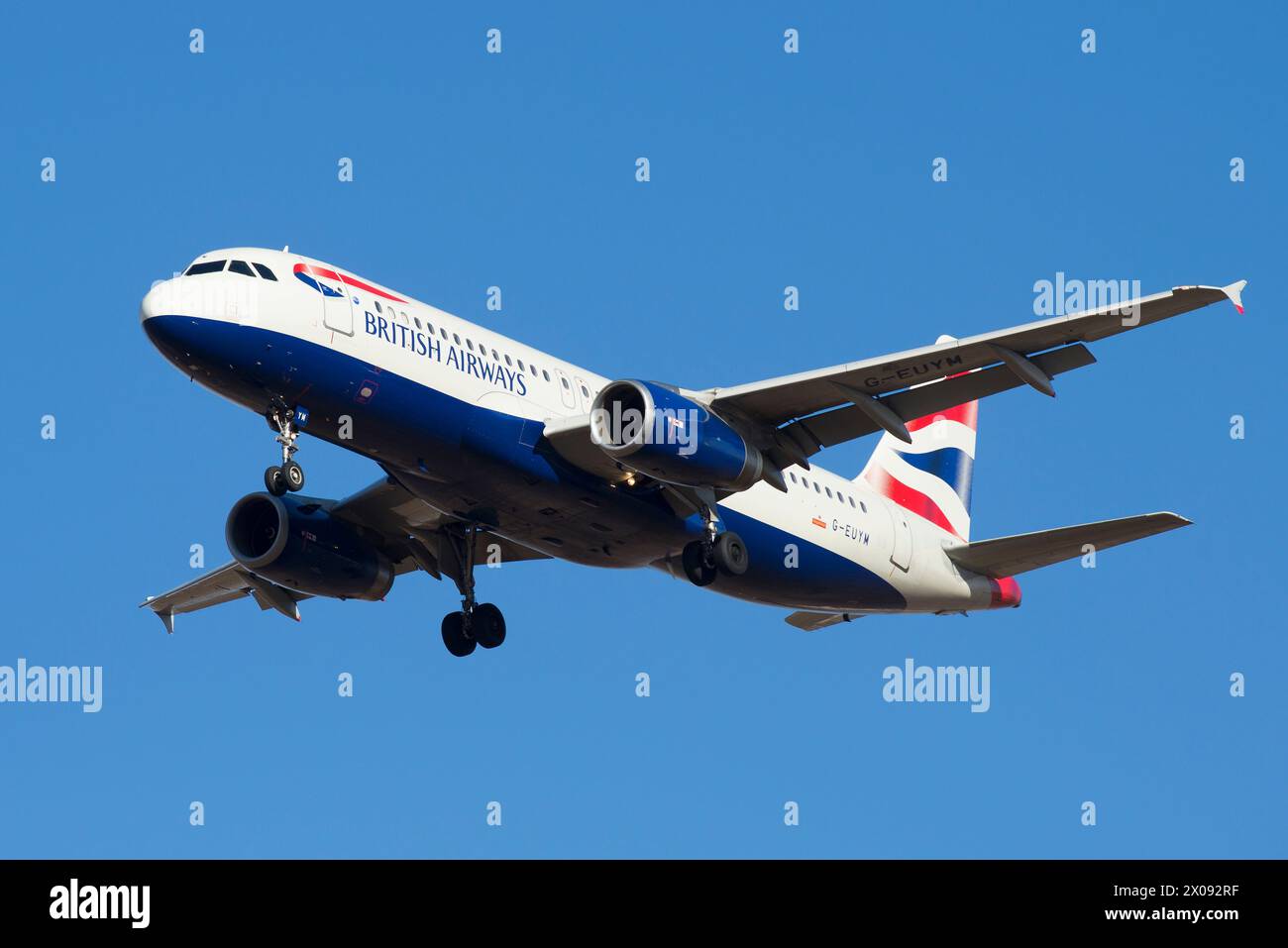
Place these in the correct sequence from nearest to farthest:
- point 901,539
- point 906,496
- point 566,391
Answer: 1. point 566,391
2. point 901,539
3. point 906,496

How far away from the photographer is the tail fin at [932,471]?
156 ft

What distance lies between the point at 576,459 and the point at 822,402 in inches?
190

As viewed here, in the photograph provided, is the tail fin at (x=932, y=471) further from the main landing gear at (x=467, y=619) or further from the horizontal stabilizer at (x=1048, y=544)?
the main landing gear at (x=467, y=619)

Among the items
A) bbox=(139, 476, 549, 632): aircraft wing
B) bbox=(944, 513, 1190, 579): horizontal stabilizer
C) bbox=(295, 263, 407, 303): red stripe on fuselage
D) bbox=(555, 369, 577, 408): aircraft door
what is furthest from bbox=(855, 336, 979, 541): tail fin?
bbox=(295, 263, 407, 303): red stripe on fuselage

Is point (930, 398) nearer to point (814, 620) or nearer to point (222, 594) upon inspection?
point (814, 620)

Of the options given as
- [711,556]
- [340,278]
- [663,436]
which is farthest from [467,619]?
[340,278]

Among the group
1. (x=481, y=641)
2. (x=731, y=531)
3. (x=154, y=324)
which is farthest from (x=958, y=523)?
(x=154, y=324)

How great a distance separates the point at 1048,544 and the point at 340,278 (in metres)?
15.9

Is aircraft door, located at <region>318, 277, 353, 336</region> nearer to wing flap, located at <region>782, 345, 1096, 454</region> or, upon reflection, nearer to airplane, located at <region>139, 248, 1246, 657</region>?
airplane, located at <region>139, 248, 1246, 657</region>

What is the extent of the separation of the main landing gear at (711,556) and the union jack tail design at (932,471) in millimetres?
8158

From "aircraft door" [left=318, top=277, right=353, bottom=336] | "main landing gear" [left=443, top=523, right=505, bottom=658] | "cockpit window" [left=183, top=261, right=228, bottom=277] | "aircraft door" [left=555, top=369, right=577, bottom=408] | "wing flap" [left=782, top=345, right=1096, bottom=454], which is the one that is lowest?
"main landing gear" [left=443, top=523, right=505, bottom=658]

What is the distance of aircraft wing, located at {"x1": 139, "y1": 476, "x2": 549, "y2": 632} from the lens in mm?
41562

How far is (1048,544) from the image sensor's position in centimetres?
4206

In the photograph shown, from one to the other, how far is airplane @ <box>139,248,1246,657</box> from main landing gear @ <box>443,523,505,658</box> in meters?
0.05
